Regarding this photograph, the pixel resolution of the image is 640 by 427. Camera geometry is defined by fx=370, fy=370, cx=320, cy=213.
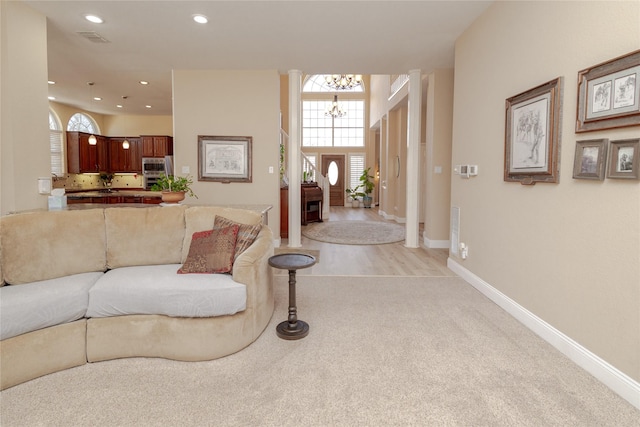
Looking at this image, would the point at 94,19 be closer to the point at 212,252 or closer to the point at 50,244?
the point at 50,244

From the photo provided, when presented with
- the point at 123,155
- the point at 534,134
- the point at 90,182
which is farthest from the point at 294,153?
the point at 90,182

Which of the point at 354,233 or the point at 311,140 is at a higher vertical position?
the point at 311,140

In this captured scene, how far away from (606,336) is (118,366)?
9.84 feet

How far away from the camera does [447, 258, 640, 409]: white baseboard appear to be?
2.02 m

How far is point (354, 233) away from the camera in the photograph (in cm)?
773

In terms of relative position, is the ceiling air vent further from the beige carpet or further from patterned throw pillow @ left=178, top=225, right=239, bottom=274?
the beige carpet

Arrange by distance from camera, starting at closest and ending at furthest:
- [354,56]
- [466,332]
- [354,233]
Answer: [466,332], [354,56], [354,233]

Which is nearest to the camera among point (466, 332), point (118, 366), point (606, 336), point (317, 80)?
point (606, 336)

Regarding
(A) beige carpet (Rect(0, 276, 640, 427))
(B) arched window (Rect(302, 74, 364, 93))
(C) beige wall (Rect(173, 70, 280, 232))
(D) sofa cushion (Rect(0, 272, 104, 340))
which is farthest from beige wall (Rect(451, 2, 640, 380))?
→ (B) arched window (Rect(302, 74, 364, 93))

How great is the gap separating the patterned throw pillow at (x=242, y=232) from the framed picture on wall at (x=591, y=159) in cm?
233

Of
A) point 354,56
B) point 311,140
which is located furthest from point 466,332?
point 311,140

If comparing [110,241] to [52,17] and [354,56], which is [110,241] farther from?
[354,56]

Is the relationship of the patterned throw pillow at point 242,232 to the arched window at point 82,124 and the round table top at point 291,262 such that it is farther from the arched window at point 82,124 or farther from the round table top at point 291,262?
the arched window at point 82,124

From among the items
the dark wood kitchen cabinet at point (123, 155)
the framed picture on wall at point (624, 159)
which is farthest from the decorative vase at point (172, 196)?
the dark wood kitchen cabinet at point (123, 155)
